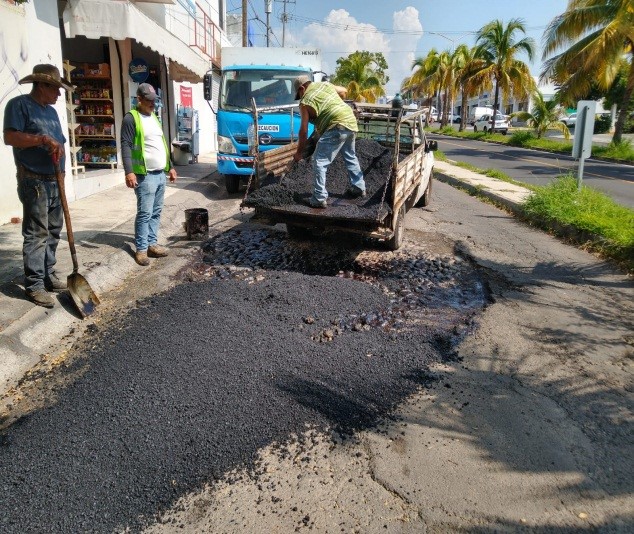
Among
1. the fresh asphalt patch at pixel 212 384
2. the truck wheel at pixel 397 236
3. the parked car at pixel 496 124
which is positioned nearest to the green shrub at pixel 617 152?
the parked car at pixel 496 124

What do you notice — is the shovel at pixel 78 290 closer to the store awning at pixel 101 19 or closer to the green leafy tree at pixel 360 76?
the store awning at pixel 101 19

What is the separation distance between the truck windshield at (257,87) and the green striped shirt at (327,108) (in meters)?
5.27

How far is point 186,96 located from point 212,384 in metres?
16.9

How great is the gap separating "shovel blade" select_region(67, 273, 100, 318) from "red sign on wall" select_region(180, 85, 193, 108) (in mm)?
14296

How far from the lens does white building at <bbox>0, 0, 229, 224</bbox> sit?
723 cm

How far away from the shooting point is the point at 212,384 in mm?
A: 3516

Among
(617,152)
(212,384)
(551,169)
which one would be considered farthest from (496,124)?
(212,384)

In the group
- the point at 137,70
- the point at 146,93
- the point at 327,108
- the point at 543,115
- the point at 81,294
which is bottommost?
the point at 81,294

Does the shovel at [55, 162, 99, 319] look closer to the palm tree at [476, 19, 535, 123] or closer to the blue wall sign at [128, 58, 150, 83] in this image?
the blue wall sign at [128, 58, 150, 83]

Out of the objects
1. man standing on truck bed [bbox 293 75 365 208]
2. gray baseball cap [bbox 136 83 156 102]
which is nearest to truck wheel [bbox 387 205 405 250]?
man standing on truck bed [bbox 293 75 365 208]

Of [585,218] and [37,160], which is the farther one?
[585,218]

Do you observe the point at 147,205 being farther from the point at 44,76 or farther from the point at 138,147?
the point at 44,76

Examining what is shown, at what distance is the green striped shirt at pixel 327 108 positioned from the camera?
6094 mm

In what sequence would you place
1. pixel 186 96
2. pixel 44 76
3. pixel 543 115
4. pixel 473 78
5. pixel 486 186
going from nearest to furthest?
pixel 44 76, pixel 486 186, pixel 186 96, pixel 543 115, pixel 473 78
